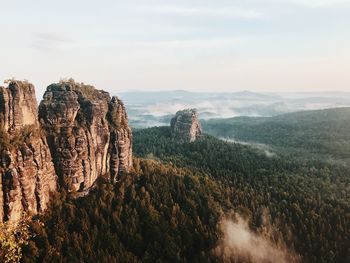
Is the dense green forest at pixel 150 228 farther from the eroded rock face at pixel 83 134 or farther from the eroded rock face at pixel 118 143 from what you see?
the eroded rock face at pixel 83 134

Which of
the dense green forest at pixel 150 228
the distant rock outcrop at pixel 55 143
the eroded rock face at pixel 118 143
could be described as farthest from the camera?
the eroded rock face at pixel 118 143

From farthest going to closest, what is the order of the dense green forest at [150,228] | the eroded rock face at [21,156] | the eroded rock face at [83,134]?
the eroded rock face at [83,134] → the dense green forest at [150,228] → the eroded rock face at [21,156]

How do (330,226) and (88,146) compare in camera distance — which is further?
(330,226)

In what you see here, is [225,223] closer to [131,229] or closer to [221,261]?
[221,261]

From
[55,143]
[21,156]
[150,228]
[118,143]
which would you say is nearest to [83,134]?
[55,143]

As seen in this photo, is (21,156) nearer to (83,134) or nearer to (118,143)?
(83,134)

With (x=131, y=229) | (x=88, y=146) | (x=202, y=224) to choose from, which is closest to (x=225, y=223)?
(x=202, y=224)

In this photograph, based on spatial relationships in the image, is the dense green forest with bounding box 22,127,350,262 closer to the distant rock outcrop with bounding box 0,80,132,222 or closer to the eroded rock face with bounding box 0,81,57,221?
the distant rock outcrop with bounding box 0,80,132,222

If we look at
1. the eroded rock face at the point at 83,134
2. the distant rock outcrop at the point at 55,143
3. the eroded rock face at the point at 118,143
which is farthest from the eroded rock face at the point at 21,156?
the eroded rock face at the point at 118,143
